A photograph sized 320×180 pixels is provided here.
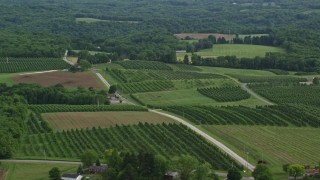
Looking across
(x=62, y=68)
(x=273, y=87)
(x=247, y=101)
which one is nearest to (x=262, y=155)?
(x=247, y=101)

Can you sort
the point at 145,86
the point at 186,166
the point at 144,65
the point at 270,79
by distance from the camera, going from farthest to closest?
the point at 144,65 → the point at 270,79 → the point at 145,86 → the point at 186,166

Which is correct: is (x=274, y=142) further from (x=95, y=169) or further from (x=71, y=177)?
(x=71, y=177)

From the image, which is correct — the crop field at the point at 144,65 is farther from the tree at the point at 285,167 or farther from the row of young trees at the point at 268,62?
the tree at the point at 285,167

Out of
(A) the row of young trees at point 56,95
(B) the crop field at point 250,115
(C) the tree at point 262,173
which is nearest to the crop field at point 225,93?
(B) the crop field at point 250,115

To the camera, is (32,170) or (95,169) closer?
(95,169)

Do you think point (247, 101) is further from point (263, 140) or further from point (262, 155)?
point (262, 155)

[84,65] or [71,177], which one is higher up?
[71,177]

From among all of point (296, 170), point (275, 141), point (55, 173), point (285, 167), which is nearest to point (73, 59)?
point (275, 141)
